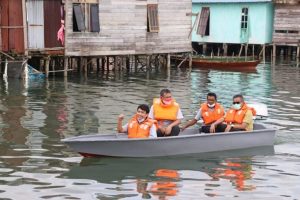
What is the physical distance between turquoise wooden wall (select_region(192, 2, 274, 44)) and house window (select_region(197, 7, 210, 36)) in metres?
0.28

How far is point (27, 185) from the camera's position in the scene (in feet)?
34.7

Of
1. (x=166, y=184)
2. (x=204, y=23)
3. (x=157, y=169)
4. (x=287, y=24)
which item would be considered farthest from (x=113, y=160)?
(x=204, y=23)

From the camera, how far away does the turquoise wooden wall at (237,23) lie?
4003 centimetres

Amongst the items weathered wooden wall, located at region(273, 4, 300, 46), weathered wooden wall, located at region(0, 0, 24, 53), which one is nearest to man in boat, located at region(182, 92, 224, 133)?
weathered wooden wall, located at region(0, 0, 24, 53)

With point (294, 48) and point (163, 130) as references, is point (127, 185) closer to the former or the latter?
point (163, 130)

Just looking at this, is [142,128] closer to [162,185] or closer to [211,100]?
[162,185]

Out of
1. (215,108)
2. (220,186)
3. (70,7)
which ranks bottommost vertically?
(220,186)

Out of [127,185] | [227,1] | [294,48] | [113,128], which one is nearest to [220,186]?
[127,185]

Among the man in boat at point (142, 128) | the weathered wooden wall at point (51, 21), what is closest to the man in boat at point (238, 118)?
the man in boat at point (142, 128)

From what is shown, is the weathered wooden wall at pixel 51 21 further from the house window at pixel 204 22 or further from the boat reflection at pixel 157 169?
the house window at pixel 204 22

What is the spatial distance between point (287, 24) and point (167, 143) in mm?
29304

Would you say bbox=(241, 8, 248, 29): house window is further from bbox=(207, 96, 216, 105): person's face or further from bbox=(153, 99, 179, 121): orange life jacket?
bbox=(153, 99, 179, 121): orange life jacket

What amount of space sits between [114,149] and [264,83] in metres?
16.2

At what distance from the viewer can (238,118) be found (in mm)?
13719
